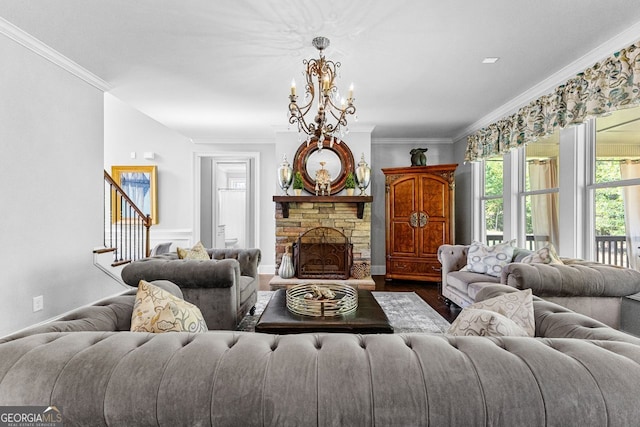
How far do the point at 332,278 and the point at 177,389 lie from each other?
4.45 metres

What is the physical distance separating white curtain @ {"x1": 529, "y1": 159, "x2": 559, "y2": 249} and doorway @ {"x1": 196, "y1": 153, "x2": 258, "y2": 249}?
15.1ft

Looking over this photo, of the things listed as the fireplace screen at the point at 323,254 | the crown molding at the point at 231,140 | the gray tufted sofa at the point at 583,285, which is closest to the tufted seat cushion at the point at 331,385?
the gray tufted sofa at the point at 583,285

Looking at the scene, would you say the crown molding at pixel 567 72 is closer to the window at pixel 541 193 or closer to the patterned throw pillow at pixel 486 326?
the window at pixel 541 193

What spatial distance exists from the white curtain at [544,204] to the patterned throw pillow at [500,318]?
9.21ft

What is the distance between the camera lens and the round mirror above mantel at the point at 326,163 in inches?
216

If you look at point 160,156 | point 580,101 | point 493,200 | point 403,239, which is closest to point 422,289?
point 403,239

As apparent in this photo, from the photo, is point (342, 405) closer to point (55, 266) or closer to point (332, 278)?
point (55, 266)

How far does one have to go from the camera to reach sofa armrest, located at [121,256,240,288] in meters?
2.76

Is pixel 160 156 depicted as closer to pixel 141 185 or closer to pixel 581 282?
pixel 141 185

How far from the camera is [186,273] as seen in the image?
2.77 m

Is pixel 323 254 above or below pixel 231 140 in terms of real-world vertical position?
below

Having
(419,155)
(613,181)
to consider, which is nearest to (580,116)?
(613,181)

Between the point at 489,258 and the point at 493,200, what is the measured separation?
5.62ft

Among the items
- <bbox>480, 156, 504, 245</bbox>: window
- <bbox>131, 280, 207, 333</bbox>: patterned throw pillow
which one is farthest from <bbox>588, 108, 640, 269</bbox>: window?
<bbox>131, 280, 207, 333</bbox>: patterned throw pillow
